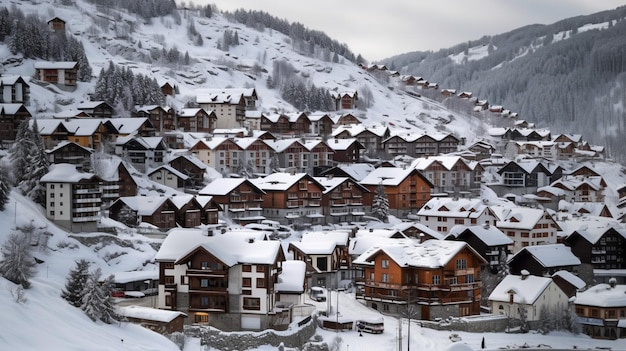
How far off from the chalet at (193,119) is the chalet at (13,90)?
21.3m

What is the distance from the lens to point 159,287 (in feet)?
165

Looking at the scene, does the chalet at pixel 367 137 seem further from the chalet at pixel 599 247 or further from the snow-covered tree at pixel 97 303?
the snow-covered tree at pixel 97 303

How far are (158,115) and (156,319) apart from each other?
181 ft

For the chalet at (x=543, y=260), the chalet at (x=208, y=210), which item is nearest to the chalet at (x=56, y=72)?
the chalet at (x=208, y=210)

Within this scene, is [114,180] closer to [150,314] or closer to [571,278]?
[150,314]

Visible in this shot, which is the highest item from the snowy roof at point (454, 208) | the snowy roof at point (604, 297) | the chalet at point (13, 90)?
the chalet at point (13, 90)

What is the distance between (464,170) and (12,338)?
74.4 meters

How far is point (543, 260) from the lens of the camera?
66000mm

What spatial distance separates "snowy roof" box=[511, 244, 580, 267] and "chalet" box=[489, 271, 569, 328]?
6627mm

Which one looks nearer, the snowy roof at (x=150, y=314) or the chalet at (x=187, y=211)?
the snowy roof at (x=150, y=314)

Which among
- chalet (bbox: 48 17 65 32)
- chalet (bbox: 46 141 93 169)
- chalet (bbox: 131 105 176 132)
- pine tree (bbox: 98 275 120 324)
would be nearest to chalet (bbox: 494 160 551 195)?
chalet (bbox: 131 105 176 132)

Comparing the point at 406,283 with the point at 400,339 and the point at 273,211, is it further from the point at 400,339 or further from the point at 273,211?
the point at 273,211

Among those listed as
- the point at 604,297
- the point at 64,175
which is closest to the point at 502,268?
the point at 604,297

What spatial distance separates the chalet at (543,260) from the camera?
216ft
